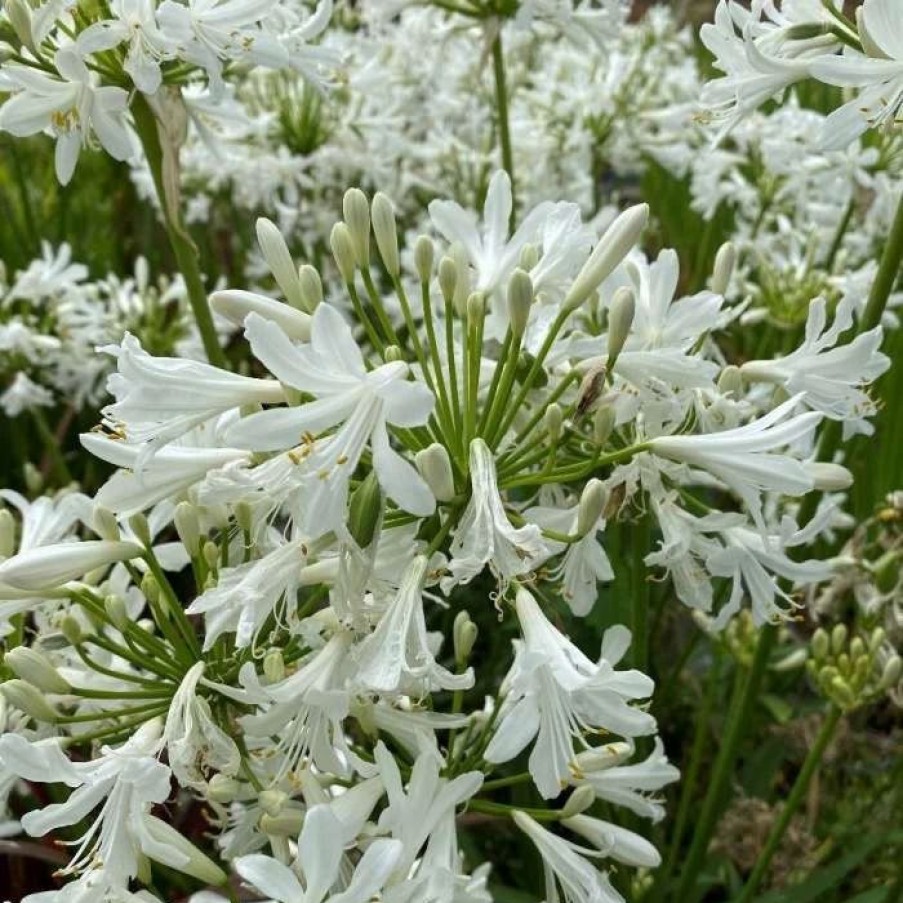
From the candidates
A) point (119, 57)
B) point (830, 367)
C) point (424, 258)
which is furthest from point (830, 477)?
point (119, 57)

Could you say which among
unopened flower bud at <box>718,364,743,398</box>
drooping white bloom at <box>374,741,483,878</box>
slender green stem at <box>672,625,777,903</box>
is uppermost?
unopened flower bud at <box>718,364,743,398</box>

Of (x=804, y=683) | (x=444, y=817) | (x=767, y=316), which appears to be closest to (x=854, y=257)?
(x=767, y=316)

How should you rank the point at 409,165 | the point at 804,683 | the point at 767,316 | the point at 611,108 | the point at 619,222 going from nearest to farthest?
the point at 619,222
the point at 767,316
the point at 804,683
the point at 611,108
the point at 409,165

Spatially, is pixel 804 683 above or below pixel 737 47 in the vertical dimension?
below

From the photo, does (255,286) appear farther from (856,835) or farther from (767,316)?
(856,835)

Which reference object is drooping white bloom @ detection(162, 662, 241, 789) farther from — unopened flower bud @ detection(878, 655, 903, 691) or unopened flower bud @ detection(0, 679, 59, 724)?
unopened flower bud @ detection(878, 655, 903, 691)

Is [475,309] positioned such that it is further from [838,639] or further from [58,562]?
[838,639]

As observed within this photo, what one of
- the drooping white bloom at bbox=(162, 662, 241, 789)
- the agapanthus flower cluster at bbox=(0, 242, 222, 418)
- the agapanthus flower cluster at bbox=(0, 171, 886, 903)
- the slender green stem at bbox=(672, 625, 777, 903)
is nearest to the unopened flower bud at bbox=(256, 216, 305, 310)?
the agapanthus flower cluster at bbox=(0, 171, 886, 903)
